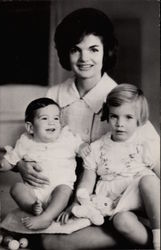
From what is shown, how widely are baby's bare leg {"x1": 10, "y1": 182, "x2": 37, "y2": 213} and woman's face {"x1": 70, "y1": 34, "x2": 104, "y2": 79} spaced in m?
0.33

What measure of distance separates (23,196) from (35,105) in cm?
23

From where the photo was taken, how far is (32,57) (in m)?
1.09

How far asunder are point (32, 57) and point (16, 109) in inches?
6.1

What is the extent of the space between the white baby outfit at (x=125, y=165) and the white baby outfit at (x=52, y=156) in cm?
9

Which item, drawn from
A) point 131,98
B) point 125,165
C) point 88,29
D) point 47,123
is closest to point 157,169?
point 125,165

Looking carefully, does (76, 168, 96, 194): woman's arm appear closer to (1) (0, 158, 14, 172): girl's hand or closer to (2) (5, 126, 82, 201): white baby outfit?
(2) (5, 126, 82, 201): white baby outfit

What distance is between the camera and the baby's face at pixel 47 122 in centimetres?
98

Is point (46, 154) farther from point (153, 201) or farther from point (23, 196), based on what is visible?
A: point (153, 201)

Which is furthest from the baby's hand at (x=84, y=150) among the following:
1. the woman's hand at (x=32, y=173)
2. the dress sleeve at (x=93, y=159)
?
the woman's hand at (x=32, y=173)

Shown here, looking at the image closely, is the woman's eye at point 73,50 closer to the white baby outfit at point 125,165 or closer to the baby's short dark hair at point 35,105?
the baby's short dark hair at point 35,105

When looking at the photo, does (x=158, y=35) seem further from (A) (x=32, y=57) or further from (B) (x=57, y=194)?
(B) (x=57, y=194)

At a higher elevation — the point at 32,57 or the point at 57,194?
the point at 32,57

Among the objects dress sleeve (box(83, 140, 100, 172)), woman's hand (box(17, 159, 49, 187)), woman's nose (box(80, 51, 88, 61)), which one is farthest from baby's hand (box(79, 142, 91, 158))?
woman's nose (box(80, 51, 88, 61))

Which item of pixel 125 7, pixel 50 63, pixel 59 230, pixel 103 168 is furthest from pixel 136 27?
pixel 59 230
